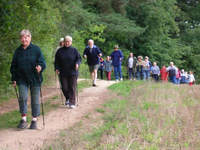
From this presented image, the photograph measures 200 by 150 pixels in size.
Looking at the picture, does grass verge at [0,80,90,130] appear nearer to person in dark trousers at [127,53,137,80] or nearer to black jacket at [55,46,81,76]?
black jacket at [55,46,81,76]

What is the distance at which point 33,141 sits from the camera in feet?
17.2

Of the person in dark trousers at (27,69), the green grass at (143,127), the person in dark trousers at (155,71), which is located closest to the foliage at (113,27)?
the person in dark trousers at (27,69)

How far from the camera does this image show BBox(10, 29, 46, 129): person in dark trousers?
6022 mm

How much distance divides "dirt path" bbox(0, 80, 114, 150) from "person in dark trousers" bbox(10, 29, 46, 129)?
37cm

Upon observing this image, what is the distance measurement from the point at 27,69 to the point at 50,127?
1301mm

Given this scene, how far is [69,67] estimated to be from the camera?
26.0 feet

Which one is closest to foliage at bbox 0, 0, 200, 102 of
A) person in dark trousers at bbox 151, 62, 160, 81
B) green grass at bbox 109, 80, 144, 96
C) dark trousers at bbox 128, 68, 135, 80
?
green grass at bbox 109, 80, 144, 96

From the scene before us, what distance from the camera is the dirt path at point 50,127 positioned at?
16.8 feet

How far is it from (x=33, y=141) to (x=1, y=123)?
2.04 meters

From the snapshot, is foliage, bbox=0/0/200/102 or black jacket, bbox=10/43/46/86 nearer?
black jacket, bbox=10/43/46/86

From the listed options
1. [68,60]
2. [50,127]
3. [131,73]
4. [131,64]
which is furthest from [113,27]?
[50,127]

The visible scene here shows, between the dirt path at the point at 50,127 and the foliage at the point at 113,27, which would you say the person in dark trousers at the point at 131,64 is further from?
the dirt path at the point at 50,127

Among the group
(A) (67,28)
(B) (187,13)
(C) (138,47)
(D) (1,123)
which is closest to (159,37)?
(C) (138,47)

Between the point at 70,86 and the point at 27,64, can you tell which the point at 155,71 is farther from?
the point at 27,64
